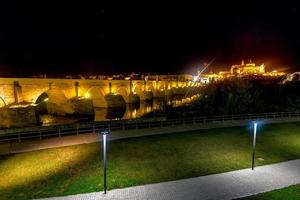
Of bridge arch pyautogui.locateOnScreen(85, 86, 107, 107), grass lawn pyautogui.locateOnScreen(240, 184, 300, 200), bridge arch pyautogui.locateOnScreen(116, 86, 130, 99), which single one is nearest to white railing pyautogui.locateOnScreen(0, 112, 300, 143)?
grass lawn pyautogui.locateOnScreen(240, 184, 300, 200)

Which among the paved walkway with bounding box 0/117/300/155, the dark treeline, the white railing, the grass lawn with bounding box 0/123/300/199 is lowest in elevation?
the grass lawn with bounding box 0/123/300/199

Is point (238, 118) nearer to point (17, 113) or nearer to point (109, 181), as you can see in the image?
point (109, 181)

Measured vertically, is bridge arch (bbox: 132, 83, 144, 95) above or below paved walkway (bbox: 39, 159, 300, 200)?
above

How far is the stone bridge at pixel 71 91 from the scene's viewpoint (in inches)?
1245

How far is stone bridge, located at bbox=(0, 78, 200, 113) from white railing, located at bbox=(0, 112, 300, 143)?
1275cm

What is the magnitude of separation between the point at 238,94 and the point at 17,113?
27869mm

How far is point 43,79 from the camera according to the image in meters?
35.6

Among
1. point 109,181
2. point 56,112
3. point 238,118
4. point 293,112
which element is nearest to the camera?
point 109,181

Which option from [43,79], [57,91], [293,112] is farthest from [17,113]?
[293,112]

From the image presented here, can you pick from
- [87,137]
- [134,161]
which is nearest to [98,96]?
[87,137]

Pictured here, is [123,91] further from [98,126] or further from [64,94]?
[98,126]

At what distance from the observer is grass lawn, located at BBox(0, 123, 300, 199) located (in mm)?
10508

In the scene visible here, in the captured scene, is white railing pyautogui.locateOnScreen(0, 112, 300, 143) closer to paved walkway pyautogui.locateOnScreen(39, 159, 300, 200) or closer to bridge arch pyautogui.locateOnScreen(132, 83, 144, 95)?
paved walkway pyautogui.locateOnScreen(39, 159, 300, 200)

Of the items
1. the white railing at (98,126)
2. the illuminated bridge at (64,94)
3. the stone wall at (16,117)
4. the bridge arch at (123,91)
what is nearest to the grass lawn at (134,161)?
the white railing at (98,126)
